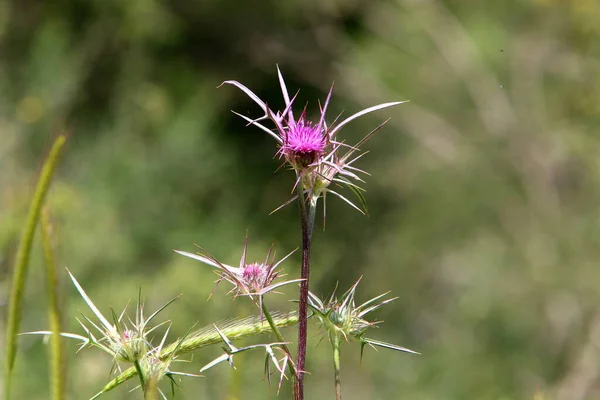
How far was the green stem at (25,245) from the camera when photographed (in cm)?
51

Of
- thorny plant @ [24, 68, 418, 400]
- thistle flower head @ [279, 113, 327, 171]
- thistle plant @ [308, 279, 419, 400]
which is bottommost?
thistle plant @ [308, 279, 419, 400]

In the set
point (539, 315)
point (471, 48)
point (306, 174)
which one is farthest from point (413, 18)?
point (306, 174)

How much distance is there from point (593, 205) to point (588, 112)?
0.72 m

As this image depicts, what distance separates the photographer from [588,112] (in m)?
4.13

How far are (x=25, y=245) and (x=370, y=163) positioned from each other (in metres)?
5.33

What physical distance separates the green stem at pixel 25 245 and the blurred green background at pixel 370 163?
2.87 m

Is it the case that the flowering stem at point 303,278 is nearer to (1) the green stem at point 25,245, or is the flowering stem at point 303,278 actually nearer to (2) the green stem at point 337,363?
(2) the green stem at point 337,363

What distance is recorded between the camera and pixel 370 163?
5816mm

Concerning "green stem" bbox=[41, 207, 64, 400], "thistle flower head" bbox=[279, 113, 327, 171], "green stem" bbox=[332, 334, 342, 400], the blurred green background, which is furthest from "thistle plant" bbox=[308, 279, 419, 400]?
the blurred green background

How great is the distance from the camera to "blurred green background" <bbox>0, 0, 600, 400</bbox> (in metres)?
4.19

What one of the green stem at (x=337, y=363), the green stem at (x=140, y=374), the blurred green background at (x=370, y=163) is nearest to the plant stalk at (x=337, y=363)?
the green stem at (x=337, y=363)

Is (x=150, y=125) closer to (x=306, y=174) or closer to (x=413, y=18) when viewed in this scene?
(x=413, y=18)

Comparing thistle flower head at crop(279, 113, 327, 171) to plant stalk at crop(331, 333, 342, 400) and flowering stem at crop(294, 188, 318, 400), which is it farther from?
plant stalk at crop(331, 333, 342, 400)

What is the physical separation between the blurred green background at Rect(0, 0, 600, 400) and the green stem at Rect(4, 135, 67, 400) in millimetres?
2875
